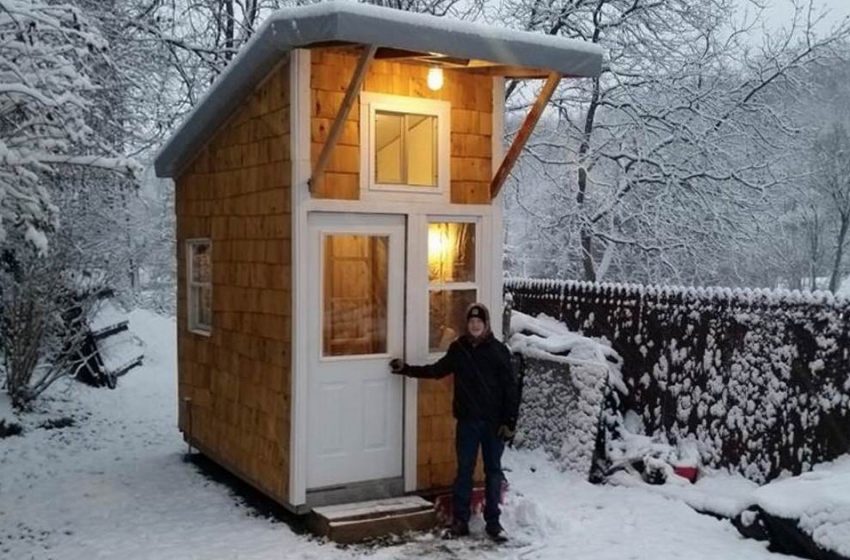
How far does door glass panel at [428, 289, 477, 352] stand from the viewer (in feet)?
20.1

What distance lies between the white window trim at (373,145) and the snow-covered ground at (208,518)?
2366 millimetres

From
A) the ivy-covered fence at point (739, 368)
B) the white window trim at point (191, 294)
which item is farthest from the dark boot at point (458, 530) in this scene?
the white window trim at point (191, 294)

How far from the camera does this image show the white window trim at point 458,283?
6.03m

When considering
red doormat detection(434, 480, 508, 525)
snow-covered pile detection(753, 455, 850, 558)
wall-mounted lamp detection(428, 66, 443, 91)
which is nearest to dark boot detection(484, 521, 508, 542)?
red doormat detection(434, 480, 508, 525)

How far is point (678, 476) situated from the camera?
Result: 700 centimetres

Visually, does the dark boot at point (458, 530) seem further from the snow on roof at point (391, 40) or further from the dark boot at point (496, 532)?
the snow on roof at point (391, 40)

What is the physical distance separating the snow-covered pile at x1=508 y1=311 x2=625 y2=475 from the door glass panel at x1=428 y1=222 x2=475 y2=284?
1959 millimetres

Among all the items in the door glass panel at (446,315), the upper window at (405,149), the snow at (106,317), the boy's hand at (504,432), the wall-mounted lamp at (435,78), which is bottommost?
the boy's hand at (504,432)

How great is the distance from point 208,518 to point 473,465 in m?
2.00

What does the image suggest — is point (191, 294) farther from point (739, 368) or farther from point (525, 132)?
point (739, 368)

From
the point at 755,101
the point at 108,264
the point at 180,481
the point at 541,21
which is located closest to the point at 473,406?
the point at 180,481

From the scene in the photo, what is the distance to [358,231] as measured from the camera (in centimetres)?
577

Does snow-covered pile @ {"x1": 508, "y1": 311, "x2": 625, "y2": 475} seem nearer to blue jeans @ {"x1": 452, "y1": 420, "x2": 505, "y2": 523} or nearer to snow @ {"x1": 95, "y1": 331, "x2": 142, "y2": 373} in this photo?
blue jeans @ {"x1": 452, "y1": 420, "x2": 505, "y2": 523}

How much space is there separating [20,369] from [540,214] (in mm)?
8149
